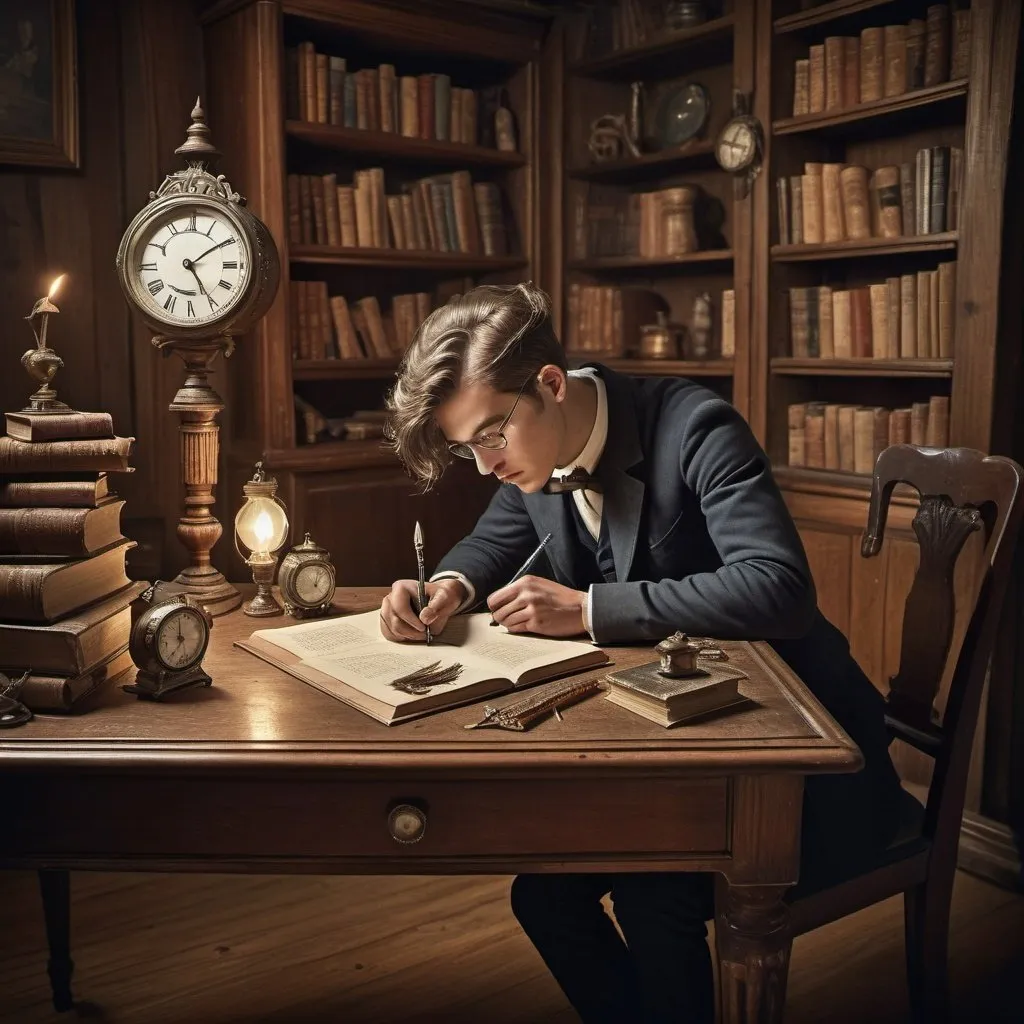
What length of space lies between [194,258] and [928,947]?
1.68m

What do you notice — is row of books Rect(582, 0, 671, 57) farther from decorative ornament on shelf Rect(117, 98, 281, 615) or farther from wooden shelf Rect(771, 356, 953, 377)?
decorative ornament on shelf Rect(117, 98, 281, 615)

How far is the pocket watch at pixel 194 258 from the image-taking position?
6.64 feet

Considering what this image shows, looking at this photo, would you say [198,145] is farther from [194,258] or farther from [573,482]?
[573,482]

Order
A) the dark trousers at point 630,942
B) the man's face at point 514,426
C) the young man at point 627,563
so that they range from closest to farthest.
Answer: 1. the dark trousers at point 630,942
2. the young man at point 627,563
3. the man's face at point 514,426

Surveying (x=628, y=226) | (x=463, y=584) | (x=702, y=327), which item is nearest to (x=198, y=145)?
(x=463, y=584)

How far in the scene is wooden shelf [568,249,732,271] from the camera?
371 centimetres

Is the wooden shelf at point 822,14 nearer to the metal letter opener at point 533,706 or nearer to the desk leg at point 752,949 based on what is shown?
the metal letter opener at point 533,706

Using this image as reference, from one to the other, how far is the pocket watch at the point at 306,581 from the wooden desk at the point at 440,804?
0.54 meters

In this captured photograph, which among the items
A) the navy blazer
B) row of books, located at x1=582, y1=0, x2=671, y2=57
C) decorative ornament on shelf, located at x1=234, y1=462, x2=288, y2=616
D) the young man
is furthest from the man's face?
row of books, located at x1=582, y1=0, x2=671, y2=57

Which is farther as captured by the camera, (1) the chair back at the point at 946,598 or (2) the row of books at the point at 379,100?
(2) the row of books at the point at 379,100

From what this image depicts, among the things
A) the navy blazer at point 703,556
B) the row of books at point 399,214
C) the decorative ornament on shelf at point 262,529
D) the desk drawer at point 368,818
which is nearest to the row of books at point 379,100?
the row of books at point 399,214

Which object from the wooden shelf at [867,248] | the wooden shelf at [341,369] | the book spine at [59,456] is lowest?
the book spine at [59,456]

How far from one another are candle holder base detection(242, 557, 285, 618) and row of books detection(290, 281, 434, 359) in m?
1.81

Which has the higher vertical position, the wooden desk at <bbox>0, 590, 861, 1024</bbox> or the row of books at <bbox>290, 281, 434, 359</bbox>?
the row of books at <bbox>290, 281, 434, 359</bbox>
